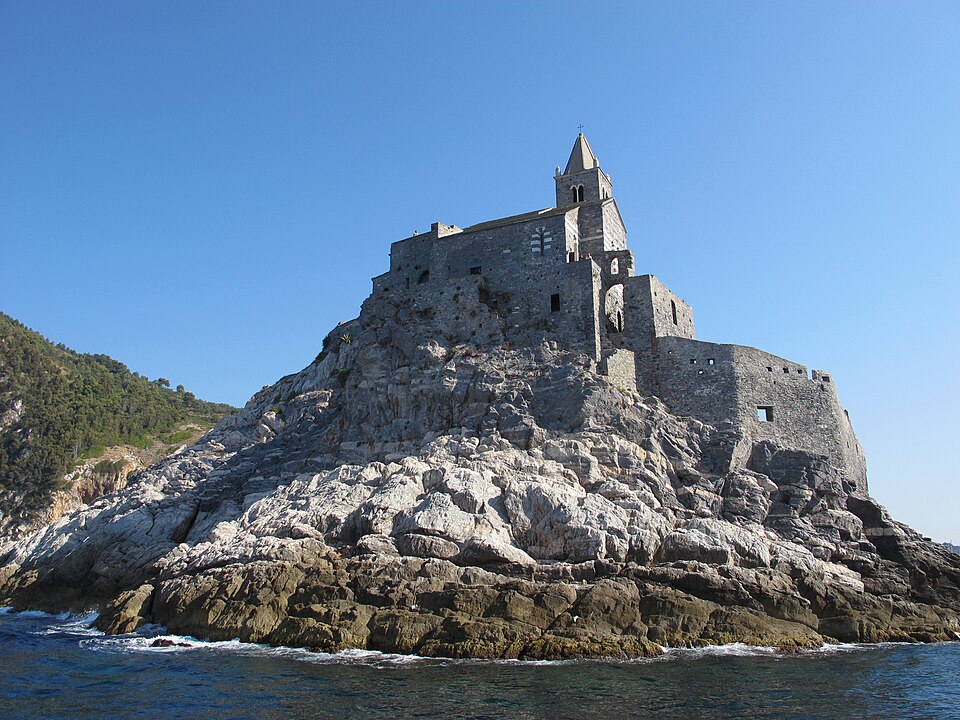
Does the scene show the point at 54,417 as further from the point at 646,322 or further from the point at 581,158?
the point at 646,322

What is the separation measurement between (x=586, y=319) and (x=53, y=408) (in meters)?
43.6

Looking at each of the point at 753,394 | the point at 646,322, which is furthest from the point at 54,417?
the point at 753,394

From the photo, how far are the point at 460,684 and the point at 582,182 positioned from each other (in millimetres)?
30489

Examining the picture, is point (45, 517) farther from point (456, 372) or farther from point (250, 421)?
point (456, 372)

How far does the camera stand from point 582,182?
41.9 m

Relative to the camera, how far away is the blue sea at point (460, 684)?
15586mm

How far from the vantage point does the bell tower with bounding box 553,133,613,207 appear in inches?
1636

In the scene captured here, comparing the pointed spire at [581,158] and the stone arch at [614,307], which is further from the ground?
the pointed spire at [581,158]

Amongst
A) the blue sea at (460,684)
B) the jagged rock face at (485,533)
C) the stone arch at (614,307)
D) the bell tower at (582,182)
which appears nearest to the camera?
the blue sea at (460,684)

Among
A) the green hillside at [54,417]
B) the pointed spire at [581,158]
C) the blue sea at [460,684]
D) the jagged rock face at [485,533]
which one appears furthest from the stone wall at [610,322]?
the green hillside at [54,417]

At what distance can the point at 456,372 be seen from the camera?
3344cm

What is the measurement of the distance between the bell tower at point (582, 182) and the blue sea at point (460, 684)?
86.5ft

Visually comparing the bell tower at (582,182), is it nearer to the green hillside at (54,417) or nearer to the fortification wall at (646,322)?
the fortification wall at (646,322)

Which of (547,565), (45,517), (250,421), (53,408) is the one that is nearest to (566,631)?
(547,565)
